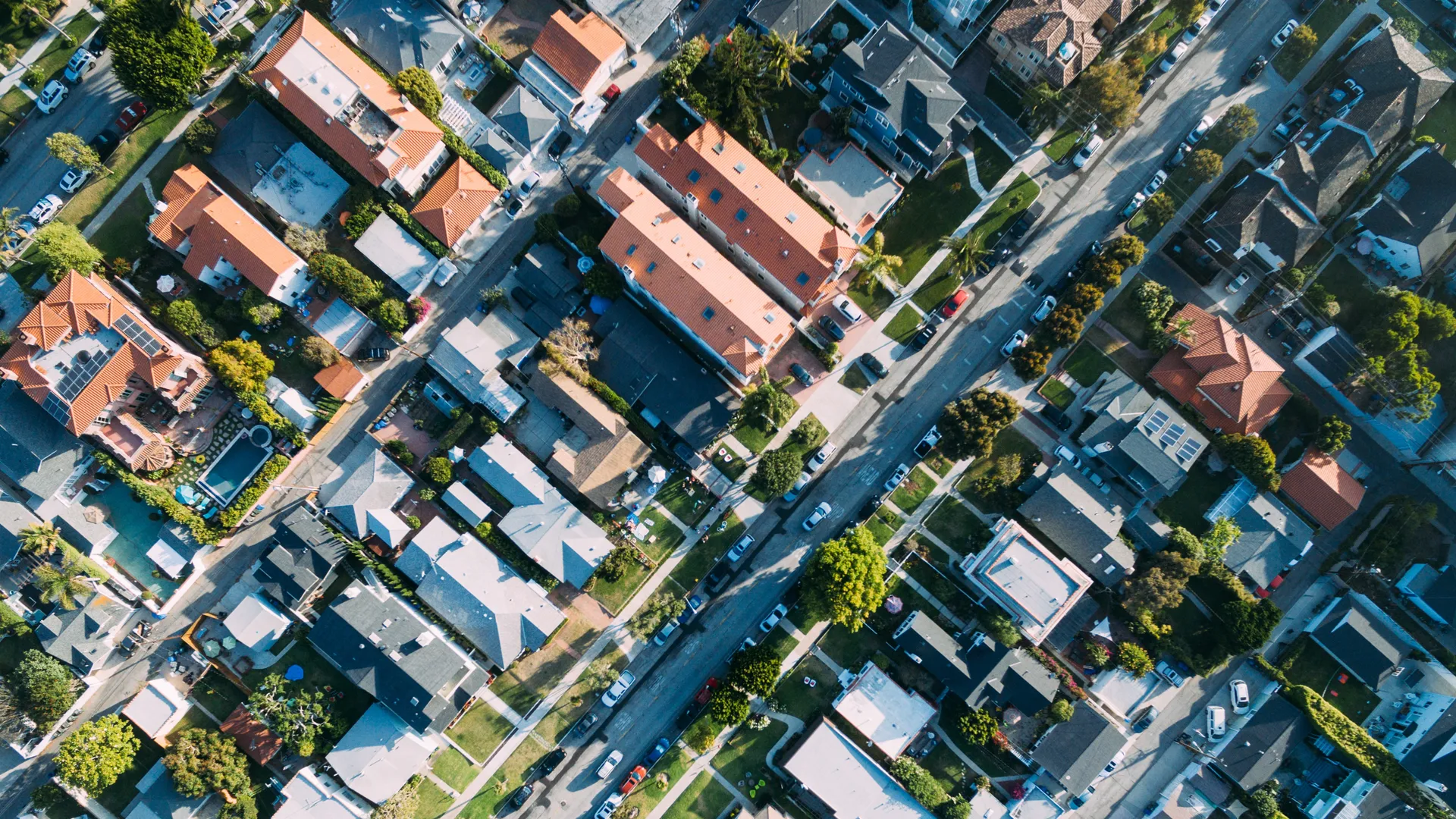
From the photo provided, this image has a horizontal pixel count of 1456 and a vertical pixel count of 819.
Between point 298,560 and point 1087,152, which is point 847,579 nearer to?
point 1087,152

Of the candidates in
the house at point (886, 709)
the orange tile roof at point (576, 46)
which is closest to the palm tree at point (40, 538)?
the orange tile roof at point (576, 46)

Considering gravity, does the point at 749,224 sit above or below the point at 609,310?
above

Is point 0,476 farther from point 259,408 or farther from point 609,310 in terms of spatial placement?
point 609,310

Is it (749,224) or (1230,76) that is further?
(1230,76)

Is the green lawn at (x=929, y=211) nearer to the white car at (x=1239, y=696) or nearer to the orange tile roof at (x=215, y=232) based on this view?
the white car at (x=1239, y=696)

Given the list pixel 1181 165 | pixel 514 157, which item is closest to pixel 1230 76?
pixel 1181 165

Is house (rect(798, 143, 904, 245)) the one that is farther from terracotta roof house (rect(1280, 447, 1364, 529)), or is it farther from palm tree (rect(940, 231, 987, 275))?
terracotta roof house (rect(1280, 447, 1364, 529))
